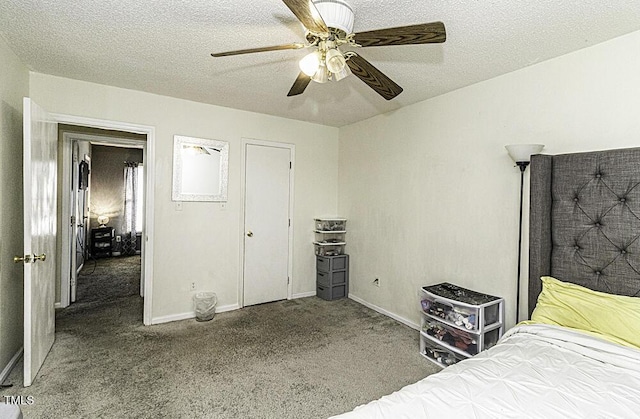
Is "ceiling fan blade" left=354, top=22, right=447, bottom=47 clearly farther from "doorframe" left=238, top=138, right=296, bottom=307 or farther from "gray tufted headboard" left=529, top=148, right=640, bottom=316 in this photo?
"doorframe" left=238, top=138, right=296, bottom=307

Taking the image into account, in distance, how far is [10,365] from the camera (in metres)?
2.42

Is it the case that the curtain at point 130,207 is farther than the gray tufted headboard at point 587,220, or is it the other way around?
the curtain at point 130,207

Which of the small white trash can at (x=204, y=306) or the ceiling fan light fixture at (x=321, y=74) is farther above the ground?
the ceiling fan light fixture at (x=321, y=74)

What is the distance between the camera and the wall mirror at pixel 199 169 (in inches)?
141

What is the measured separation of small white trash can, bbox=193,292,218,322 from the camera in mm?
3555

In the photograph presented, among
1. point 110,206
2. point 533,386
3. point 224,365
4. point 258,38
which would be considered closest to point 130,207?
point 110,206

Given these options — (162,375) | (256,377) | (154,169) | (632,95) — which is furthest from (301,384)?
(632,95)

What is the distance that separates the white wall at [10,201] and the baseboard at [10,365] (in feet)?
0.11

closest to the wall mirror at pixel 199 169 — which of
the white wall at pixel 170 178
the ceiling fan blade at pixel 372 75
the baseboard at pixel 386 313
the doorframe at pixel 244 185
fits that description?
the white wall at pixel 170 178

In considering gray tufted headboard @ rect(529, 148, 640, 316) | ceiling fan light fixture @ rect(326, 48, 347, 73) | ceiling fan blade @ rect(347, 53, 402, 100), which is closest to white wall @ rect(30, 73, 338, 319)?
ceiling fan blade @ rect(347, 53, 402, 100)

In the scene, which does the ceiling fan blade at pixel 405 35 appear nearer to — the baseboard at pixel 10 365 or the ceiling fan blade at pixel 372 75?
the ceiling fan blade at pixel 372 75

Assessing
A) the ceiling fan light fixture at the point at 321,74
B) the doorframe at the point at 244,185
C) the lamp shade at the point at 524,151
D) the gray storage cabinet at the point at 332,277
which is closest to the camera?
the ceiling fan light fixture at the point at 321,74

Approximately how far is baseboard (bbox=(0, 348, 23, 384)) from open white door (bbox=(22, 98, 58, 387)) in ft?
0.59

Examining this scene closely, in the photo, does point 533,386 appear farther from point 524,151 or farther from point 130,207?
point 130,207
